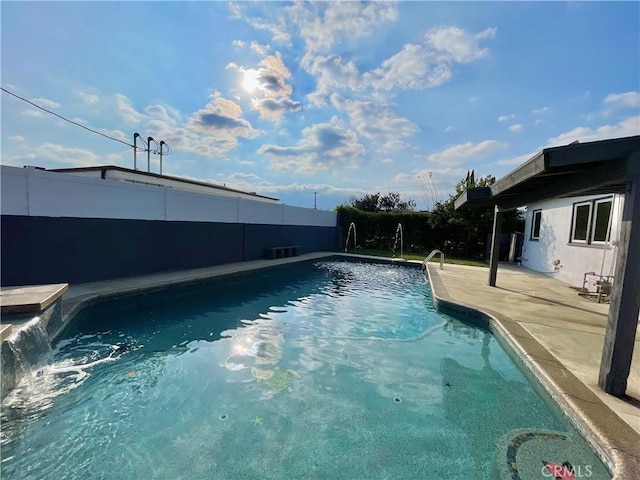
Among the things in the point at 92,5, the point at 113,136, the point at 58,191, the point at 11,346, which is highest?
the point at 92,5

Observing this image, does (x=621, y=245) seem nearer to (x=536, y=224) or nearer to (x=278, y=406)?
(x=278, y=406)

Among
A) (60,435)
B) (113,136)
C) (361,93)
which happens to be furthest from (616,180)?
(113,136)

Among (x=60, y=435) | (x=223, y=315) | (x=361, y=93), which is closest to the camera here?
(x=60, y=435)

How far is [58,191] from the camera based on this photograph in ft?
22.4

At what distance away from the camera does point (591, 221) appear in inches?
342

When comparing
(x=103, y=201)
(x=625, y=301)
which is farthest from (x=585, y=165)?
(x=103, y=201)

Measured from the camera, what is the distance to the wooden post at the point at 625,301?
2875 mm

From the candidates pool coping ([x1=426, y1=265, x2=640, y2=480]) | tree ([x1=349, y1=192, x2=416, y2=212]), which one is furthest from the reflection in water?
tree ([x1=349, y1=192, x2=416, y2=212])

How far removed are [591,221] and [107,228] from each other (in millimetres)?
13148

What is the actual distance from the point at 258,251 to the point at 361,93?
24.3 ft

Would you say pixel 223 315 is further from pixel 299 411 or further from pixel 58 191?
pixel 58 191

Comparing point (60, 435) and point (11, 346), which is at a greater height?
point (11, 346)

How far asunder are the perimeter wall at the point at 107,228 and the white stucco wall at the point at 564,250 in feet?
36.0

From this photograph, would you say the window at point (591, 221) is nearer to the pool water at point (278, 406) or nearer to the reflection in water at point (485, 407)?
the pool water at point (278, 406)
